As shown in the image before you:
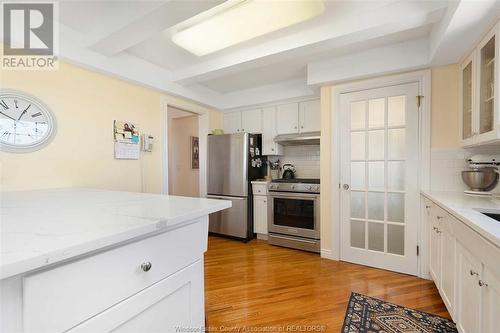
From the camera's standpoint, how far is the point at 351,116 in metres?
2.60

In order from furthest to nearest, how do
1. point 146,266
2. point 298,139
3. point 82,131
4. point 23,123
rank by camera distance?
point 298,139 → point 82,131 → point 23,123 → point 146,266

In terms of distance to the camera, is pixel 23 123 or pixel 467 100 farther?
pixel 467 100

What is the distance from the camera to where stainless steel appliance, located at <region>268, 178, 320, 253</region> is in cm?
288

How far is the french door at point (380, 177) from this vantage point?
2.32 m

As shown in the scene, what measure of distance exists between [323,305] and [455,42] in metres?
2.30

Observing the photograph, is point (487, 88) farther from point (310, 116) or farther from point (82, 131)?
point (82, 131)

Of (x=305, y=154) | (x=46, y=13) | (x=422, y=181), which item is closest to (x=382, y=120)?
(x=422, y=181)

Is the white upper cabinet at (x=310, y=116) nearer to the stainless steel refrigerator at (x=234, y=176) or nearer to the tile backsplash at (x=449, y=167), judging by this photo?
the stainless steel refrigerator at (x=234, y=176)

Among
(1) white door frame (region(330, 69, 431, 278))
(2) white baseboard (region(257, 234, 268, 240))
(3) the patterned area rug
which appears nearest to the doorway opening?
(2) white baseboard (region(257, 234, 268, 240))

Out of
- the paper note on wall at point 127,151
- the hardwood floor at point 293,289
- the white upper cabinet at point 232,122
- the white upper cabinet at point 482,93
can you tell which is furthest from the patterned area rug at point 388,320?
the white upper cabinet at point 232,122

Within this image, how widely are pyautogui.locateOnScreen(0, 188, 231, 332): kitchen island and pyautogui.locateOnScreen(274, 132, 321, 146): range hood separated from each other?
2.43m

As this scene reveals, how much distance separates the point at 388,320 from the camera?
1.62 m

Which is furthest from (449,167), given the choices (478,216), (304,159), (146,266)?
(146,266)

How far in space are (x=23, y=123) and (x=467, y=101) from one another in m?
3.70
